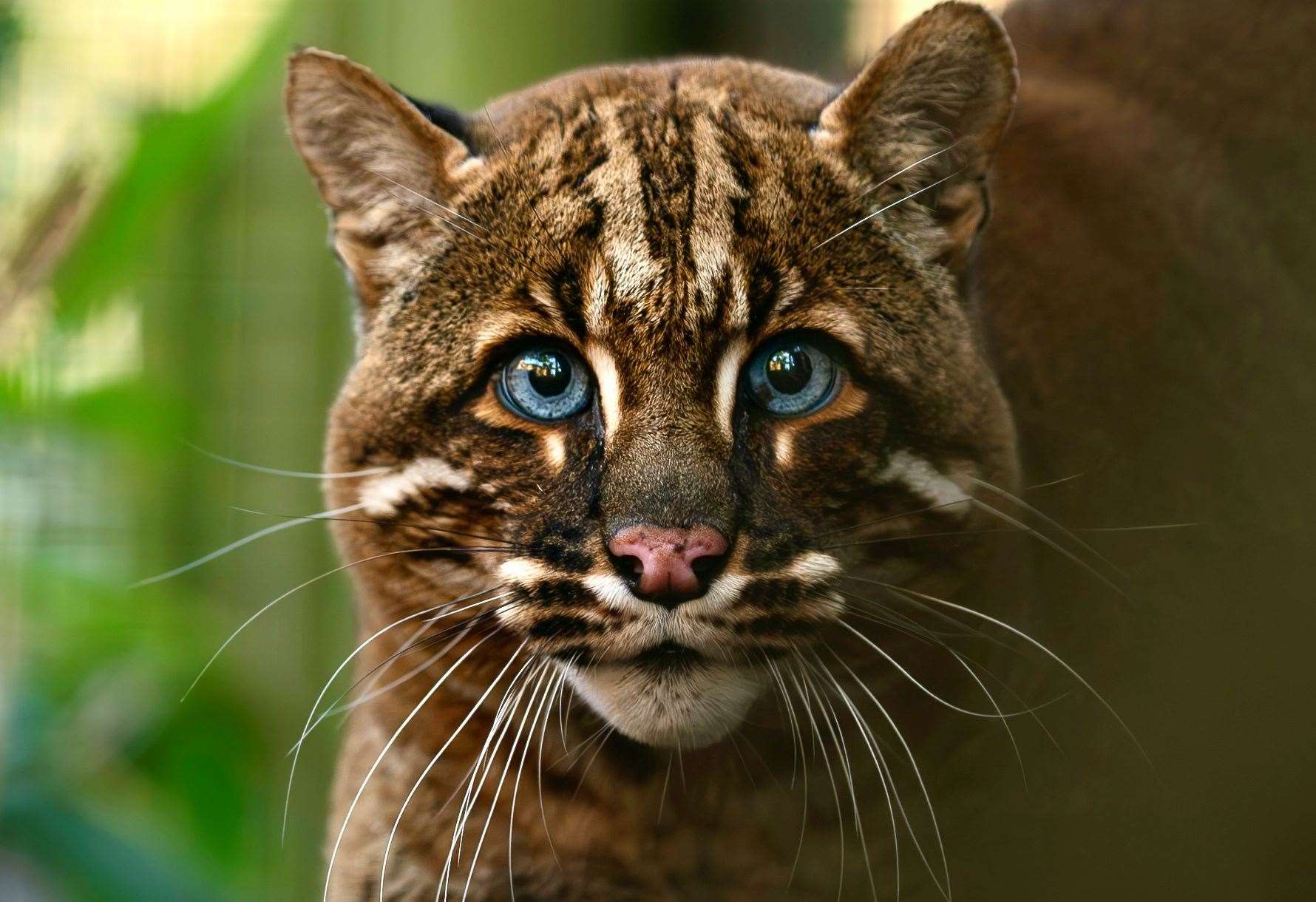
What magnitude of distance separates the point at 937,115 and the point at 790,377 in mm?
413

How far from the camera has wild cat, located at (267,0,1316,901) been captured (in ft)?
5.35

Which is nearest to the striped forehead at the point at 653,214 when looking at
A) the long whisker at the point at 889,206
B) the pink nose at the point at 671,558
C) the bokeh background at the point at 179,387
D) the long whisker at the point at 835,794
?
the long whisker at the point at 889,206

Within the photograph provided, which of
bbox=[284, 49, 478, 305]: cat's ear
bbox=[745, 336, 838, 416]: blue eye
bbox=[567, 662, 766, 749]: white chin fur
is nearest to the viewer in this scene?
bbox=[567, 662, 766, 749]: white chin fur

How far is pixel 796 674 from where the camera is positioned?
1.77 meters

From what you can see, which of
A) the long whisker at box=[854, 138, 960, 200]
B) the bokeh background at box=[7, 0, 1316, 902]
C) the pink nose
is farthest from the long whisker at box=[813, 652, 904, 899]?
the bokeh background at box=[7, 0, 1316, 902]

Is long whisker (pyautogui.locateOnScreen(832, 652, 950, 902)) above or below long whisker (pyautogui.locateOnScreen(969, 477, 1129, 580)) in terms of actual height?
below

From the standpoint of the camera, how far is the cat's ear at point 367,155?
6.22 ft

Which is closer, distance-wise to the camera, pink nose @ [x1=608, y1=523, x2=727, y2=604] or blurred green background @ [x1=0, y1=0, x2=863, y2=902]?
pink nose @ [x1=608, y1=523, x2=727, y2=604]

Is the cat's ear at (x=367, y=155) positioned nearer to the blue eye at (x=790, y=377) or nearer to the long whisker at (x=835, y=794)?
the blue eye at (x=790, y=377)

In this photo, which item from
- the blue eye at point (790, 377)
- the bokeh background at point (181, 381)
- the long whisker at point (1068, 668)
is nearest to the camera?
the long whisker at point (1068, 668)

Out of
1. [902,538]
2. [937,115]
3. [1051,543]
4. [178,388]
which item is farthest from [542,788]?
[178,388]

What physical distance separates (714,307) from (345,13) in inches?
105

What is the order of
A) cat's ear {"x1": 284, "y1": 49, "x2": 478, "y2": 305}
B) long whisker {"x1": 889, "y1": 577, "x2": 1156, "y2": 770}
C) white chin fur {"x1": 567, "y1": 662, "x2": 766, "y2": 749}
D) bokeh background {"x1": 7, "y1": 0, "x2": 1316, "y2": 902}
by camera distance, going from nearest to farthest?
long whisker {"x1": 889, "y1": 577, "x2": 1156, "y2": 770} < white chin fur {"x1": 567, "y1": 662, "x2": 766, "y2": 749} < cat's ear {"x1": 284, "y1": 49, "x2": 478, "y2": 305} < bokeh background {"x1": 7, "y1": 0, "x2": 1316, "y2": 902}

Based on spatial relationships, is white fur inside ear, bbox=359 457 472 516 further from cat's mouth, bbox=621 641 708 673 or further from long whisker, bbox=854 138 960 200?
long whisker, bbox=854 138 960 200
